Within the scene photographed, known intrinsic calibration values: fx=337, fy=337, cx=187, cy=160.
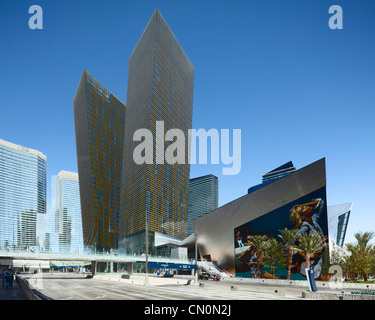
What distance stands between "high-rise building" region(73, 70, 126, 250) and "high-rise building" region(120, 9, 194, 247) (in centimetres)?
1680

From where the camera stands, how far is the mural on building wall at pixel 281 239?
6100 centimetres

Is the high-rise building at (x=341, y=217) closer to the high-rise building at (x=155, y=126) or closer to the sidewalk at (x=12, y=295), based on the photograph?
the high-rise building at (x=155, y=126)

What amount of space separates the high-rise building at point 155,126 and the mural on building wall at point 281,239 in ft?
125

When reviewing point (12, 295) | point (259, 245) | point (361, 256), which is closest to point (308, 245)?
point (361, 256)

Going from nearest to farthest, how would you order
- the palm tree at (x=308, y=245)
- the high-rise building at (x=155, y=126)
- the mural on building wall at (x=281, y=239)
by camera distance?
the palm tree at (x=308, y=245), the mural on building wall at (x=281, y=239), the high-rise building at (x=155, y=126)

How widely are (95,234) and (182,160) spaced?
149ft

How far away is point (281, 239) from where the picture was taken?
68.2 m

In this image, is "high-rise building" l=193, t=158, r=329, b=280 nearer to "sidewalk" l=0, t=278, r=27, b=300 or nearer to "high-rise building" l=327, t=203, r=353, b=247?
"high-rise building" l=327, t=203, r=353, b=247

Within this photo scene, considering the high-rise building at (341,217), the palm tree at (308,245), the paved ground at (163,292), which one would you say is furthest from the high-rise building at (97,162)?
the paved ground at (163,292)

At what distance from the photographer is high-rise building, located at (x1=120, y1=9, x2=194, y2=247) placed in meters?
109

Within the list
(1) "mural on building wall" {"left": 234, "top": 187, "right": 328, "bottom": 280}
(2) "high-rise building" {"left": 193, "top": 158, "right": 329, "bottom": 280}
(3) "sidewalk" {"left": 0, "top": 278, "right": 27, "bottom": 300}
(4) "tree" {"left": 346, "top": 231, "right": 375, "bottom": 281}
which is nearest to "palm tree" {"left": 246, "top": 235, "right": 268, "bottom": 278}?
(1) "mural on building wall" {"left": 234, "top": 187, "right": 328, "bottom": 280}
